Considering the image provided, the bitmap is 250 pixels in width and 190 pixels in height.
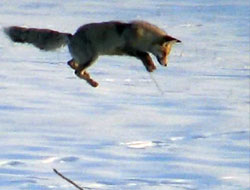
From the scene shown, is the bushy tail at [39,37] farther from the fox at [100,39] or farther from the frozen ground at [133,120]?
the frozen ground at [133,120]

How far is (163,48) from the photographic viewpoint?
155 cm

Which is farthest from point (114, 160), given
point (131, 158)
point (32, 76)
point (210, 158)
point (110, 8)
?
point (110, 8)

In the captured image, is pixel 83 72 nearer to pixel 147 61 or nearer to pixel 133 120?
pixel 147 61

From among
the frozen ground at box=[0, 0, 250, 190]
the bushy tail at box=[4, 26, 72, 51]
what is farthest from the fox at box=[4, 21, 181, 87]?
the frozen ground at box=[0, 0, 250, 190]

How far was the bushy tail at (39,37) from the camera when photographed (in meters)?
1.45

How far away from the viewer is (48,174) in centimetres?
1047

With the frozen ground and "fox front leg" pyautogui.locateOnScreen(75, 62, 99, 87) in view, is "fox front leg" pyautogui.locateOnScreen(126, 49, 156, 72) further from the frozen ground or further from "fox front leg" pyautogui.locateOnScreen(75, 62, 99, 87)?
the frozen ground

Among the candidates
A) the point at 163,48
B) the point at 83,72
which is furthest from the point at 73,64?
the point at 163,48

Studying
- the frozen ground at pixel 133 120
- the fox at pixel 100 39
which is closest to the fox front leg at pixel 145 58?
the fox at pixel 100 39

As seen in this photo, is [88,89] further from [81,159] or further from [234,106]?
[81,159]

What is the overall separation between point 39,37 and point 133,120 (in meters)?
11.1

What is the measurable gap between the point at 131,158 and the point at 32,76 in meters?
4.21

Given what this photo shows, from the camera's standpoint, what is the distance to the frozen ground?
10391 mm

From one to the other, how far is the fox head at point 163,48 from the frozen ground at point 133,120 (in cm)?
628
